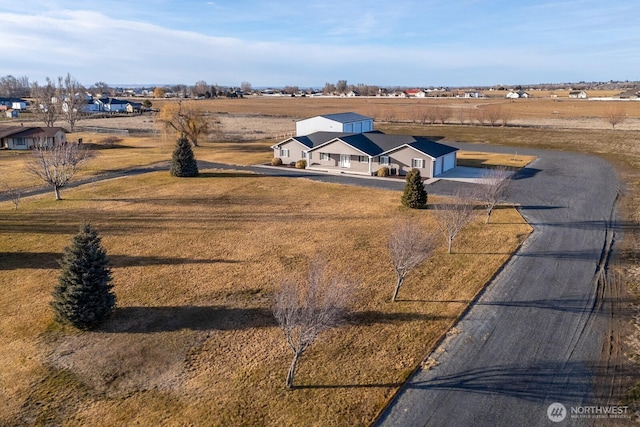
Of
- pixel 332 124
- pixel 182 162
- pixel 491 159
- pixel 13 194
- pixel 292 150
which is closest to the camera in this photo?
pixel 13 194

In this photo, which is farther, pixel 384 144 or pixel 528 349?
pixel 384 144

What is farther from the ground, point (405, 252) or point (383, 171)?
point (383, 171)

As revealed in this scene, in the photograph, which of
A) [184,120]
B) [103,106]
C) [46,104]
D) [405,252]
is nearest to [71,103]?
[46,104]

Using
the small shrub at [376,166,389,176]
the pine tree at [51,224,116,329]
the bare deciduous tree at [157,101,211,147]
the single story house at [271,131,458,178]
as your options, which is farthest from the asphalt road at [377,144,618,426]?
the bare deciduous tree at [157,101,211,147]

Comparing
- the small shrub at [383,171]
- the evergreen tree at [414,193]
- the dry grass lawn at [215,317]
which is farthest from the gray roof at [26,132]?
the evergreen tree at [414,193]

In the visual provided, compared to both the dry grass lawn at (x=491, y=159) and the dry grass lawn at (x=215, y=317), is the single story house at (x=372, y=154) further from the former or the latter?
the dry grass lawn at (x=215, y=317)

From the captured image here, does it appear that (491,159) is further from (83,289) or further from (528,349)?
(83,289)

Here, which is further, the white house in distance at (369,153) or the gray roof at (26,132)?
the gray roof at (26,132)
